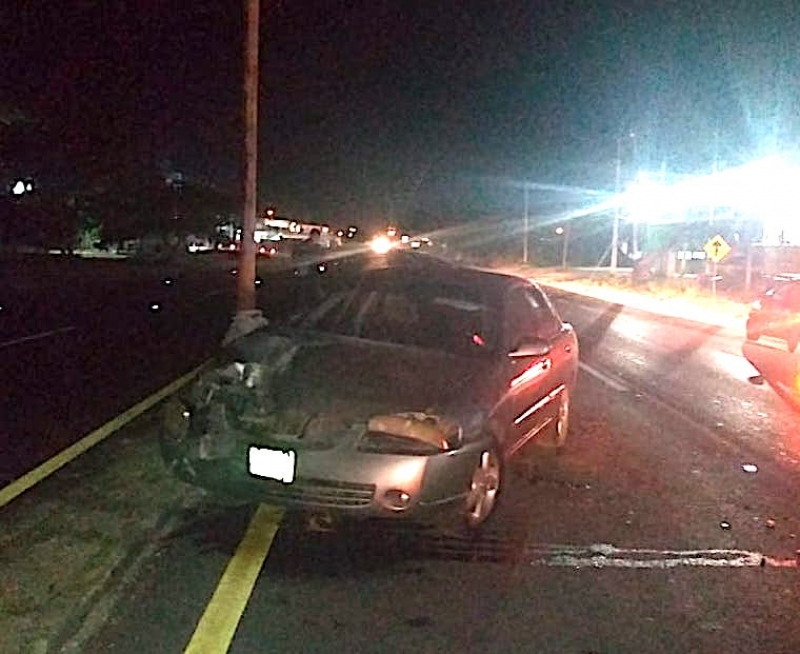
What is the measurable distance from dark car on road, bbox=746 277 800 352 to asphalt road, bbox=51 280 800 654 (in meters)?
11.8

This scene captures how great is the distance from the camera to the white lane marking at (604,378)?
1545cm

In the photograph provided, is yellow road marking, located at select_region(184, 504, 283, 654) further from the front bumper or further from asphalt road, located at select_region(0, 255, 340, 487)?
asphalt road, located at select_region(0, 255, 340, 487)

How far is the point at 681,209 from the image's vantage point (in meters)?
74.8

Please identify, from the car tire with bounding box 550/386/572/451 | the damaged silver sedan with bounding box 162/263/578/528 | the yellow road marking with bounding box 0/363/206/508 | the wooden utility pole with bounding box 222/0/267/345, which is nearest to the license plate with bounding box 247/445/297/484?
the damaged silver sedan with bounding box 162/263/578/528

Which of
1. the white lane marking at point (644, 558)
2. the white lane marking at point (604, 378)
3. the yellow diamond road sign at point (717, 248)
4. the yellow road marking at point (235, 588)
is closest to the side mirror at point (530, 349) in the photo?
the white lane marking at point (644, 558)

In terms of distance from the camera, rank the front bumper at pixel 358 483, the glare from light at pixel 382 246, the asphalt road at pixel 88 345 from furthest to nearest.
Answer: the glare from light at pixel 382 246 → the asphalt road at pixel 88 345 → the front bumper at pixel 358 483

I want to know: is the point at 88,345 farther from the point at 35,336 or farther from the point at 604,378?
the point at 604,378

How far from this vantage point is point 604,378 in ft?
54.4

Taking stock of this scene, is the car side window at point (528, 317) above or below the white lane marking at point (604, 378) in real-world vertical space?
above

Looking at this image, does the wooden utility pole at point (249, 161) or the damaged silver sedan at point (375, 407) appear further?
the wooden utility pole at point (249, 161)

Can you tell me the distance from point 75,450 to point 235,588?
3.81 m

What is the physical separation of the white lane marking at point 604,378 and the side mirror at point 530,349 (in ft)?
21.7

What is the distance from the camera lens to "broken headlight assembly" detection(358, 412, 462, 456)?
6.83m

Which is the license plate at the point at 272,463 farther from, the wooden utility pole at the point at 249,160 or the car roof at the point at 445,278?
the wooden utility pole at the point at 249,160
